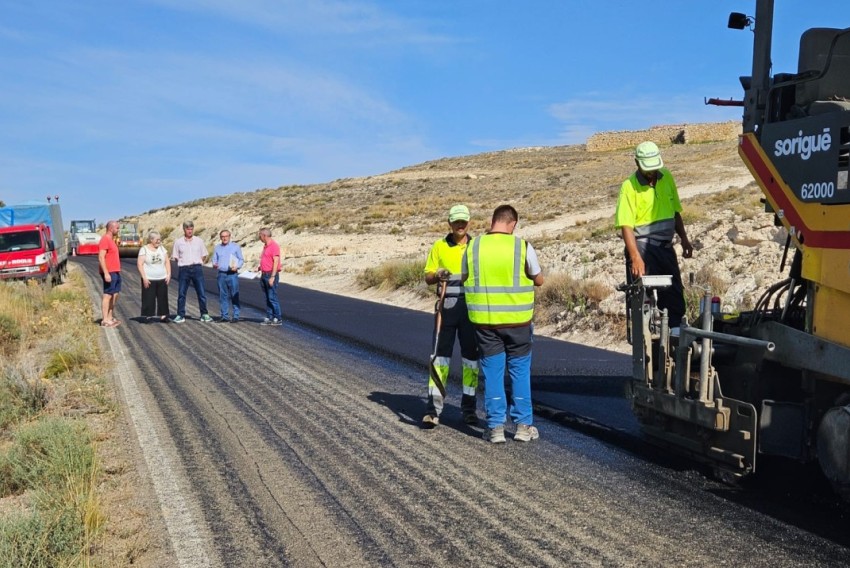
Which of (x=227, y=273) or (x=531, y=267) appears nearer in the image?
(x=531, y=267)

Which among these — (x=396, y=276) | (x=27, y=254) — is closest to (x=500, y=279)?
(x=396, y=276)

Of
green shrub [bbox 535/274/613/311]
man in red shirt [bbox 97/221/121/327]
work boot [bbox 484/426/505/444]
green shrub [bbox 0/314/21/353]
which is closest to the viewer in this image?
work boot [bbox 484/426/505/444]

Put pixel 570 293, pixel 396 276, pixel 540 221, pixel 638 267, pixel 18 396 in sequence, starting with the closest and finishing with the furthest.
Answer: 1. pixel 638 267
2. pixel 18 396
3. pixel 570 293
4. pixel 396 276
5. pixel 540 221

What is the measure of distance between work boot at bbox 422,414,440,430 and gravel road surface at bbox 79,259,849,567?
0.07m

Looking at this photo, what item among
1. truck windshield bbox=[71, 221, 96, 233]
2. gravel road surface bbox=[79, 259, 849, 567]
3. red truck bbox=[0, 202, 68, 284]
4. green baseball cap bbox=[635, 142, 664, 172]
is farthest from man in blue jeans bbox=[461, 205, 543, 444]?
truck windshield bbox=[71, 221, 96, 233]

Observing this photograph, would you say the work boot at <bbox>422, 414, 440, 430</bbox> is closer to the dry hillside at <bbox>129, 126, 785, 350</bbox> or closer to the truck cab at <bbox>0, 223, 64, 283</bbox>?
the dry hillside at <bbox>129, 126, 785, 350</bbox>

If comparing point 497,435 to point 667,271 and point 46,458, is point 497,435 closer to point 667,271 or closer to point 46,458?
point 667,271

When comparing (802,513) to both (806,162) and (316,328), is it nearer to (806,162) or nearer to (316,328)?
(806,162)

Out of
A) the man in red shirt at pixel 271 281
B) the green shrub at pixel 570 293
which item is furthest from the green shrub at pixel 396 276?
the man in red shirt at pixel 271 281

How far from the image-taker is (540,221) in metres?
42.3

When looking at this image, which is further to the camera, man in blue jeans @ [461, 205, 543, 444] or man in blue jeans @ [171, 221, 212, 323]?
man in blue jeans @ [171, 221, 212, 323]

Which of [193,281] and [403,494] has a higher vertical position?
[193,281]

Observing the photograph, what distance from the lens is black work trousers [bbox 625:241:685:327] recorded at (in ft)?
22.8

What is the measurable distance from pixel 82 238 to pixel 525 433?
53556 millimetres
